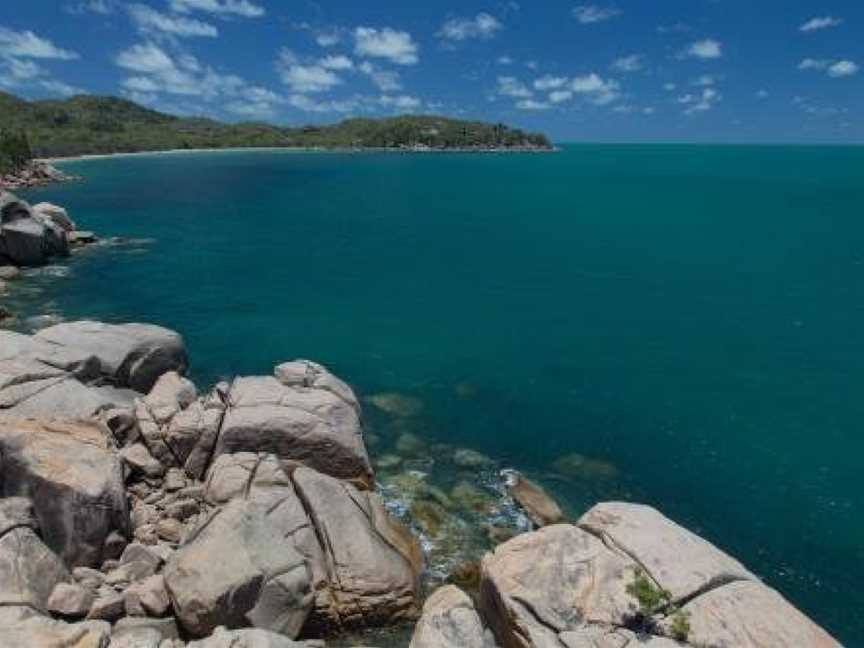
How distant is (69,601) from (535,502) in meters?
17.5

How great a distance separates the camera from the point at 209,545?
70.9 ft

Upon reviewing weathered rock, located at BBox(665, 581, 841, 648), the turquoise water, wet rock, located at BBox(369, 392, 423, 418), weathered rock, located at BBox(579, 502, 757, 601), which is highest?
weathered rock, located at BBox(579, 502, 757, 601)

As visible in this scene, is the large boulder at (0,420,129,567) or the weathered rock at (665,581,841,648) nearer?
the weathered rock at (665,581,841,648)

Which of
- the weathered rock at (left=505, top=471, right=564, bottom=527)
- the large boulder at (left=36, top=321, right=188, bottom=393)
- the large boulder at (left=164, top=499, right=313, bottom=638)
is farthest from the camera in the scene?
the large boulder at (left=36, top=321, right=188, bottom=393)

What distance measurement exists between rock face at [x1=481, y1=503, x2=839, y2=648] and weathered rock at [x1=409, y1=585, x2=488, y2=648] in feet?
3.22

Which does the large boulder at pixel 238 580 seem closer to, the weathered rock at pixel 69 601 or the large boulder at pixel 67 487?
the weathered rock at pixel 69 601

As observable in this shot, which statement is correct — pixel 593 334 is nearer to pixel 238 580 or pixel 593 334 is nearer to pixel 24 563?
pixel 238 580

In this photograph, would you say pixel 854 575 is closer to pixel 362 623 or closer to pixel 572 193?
pixel 362 623

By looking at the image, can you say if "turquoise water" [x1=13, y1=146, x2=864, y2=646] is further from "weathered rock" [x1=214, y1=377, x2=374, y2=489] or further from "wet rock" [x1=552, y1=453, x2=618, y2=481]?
"weathered rock" [x1=214, y1=377, x2=374, y2=489]

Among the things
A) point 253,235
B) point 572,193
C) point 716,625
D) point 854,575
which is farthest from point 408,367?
point 572,193

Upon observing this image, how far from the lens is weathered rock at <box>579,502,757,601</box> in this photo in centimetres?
1925

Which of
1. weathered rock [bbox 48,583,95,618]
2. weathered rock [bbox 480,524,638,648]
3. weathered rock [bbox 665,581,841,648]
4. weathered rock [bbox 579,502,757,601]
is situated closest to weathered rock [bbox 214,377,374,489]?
weathered rock [bbox 48,583,95,618]

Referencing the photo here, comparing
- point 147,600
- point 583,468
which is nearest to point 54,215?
point 583,468

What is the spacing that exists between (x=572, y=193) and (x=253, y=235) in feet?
314
